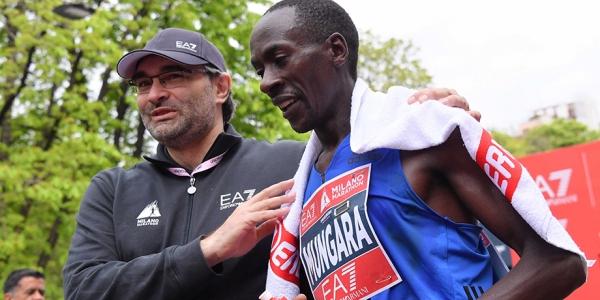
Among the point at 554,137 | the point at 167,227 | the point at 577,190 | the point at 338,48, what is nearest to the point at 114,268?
the point at 167,227

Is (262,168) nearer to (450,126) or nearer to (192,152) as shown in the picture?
(192,152)

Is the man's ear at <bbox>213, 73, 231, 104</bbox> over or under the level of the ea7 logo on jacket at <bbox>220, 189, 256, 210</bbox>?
over

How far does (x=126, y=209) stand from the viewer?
2.96 metres

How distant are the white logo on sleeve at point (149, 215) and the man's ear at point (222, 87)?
0.70 metres

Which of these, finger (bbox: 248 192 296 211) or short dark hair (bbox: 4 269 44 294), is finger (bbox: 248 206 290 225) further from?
short dark hair (bbox: 4 269 44 294)

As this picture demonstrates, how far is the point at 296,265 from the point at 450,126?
839 mm

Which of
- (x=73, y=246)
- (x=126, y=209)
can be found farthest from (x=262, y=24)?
(x=73, y=246)

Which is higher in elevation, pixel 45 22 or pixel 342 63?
pixel 45 22

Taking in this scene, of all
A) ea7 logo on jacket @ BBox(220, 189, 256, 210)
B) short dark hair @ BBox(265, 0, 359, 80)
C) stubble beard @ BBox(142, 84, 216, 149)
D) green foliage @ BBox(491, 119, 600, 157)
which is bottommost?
green foliage @ BBox(491, 119, 600, 157)

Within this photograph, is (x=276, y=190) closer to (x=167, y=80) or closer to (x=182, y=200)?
(x=182, y=200)

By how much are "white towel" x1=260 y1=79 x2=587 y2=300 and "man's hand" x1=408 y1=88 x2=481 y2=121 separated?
0.04 meters

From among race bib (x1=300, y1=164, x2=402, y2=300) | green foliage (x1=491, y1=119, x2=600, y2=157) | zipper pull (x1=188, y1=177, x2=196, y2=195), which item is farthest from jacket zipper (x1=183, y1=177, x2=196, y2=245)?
green foliage (x1=491, y1=119, x2=600, y2=157)

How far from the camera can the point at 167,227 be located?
113 inches

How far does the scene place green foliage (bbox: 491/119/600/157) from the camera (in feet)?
172
